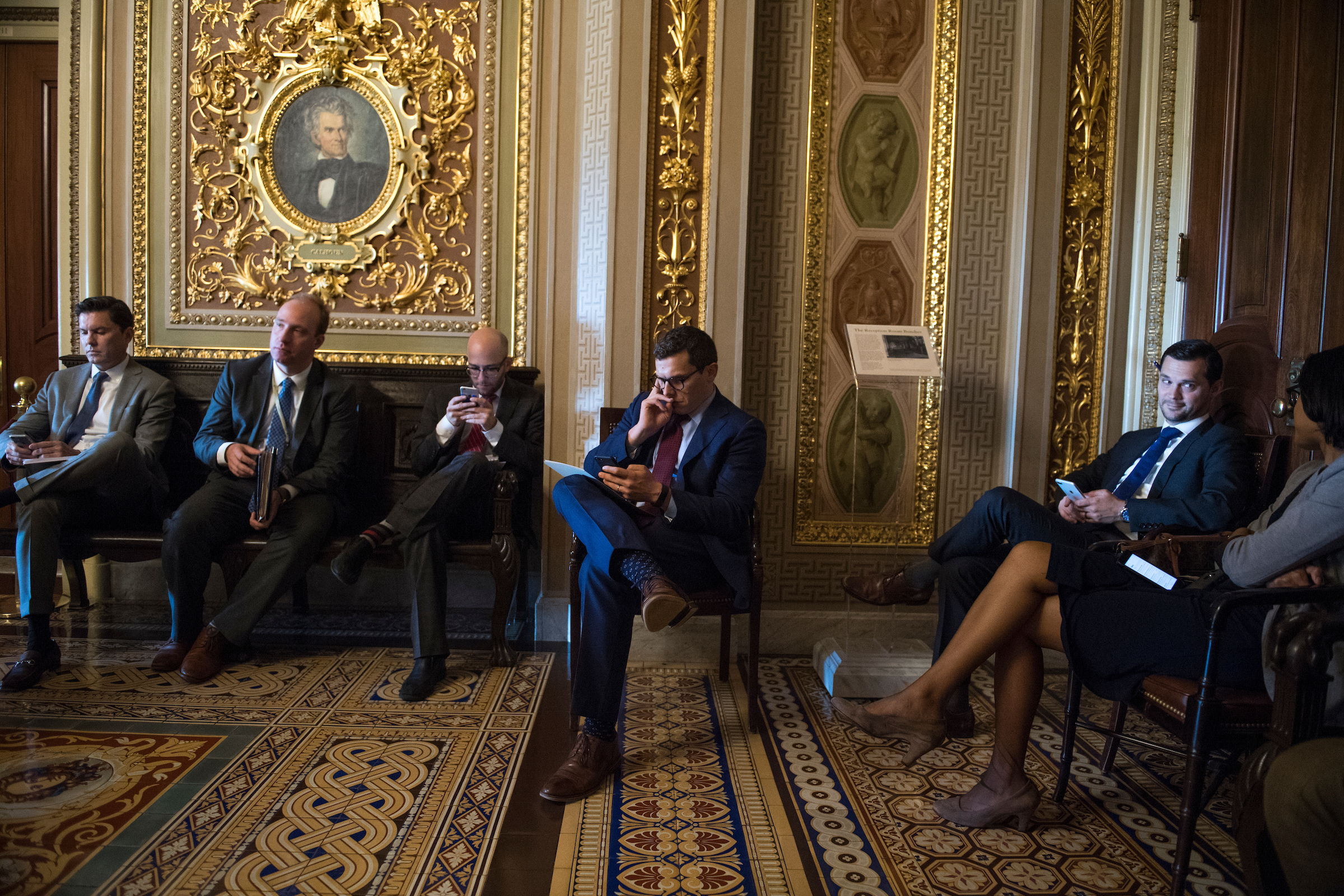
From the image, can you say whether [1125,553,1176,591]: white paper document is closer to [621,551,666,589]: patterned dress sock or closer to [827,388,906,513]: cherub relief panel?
[621,551,666,589]: patterned dress sock

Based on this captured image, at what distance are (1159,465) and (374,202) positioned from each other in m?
3.60

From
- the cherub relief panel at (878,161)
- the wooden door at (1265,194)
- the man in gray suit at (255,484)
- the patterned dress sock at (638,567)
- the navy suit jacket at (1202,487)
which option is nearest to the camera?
the patterned dress sock at (638,567)

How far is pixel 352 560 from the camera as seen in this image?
3.30m

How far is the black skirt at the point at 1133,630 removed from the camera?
1.92m

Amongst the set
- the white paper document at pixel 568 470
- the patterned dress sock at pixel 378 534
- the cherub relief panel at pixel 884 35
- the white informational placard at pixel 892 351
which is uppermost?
the cherub relief panel at pixel 884 35

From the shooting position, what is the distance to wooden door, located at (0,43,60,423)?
189 inches

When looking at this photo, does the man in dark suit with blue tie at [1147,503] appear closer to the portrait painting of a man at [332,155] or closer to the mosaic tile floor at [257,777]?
the mosaic tile floor at [257,777]

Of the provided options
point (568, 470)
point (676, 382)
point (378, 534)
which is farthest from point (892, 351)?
point (378, 534)

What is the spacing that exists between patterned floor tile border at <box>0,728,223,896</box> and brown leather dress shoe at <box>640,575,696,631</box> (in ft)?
4.56

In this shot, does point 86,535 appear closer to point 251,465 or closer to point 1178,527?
point 251,465

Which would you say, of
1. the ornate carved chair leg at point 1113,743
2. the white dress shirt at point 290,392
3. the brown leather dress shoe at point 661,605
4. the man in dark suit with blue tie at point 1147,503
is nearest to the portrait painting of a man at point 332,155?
the white dress shirt at point 290,392

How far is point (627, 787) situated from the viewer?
2416 millimetres

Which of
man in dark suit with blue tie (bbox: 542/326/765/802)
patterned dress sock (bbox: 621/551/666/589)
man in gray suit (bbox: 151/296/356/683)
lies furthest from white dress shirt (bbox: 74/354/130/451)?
patterned dress sock (bbox: 621/551/666/589)

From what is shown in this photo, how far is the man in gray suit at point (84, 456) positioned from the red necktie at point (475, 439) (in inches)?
49.8
